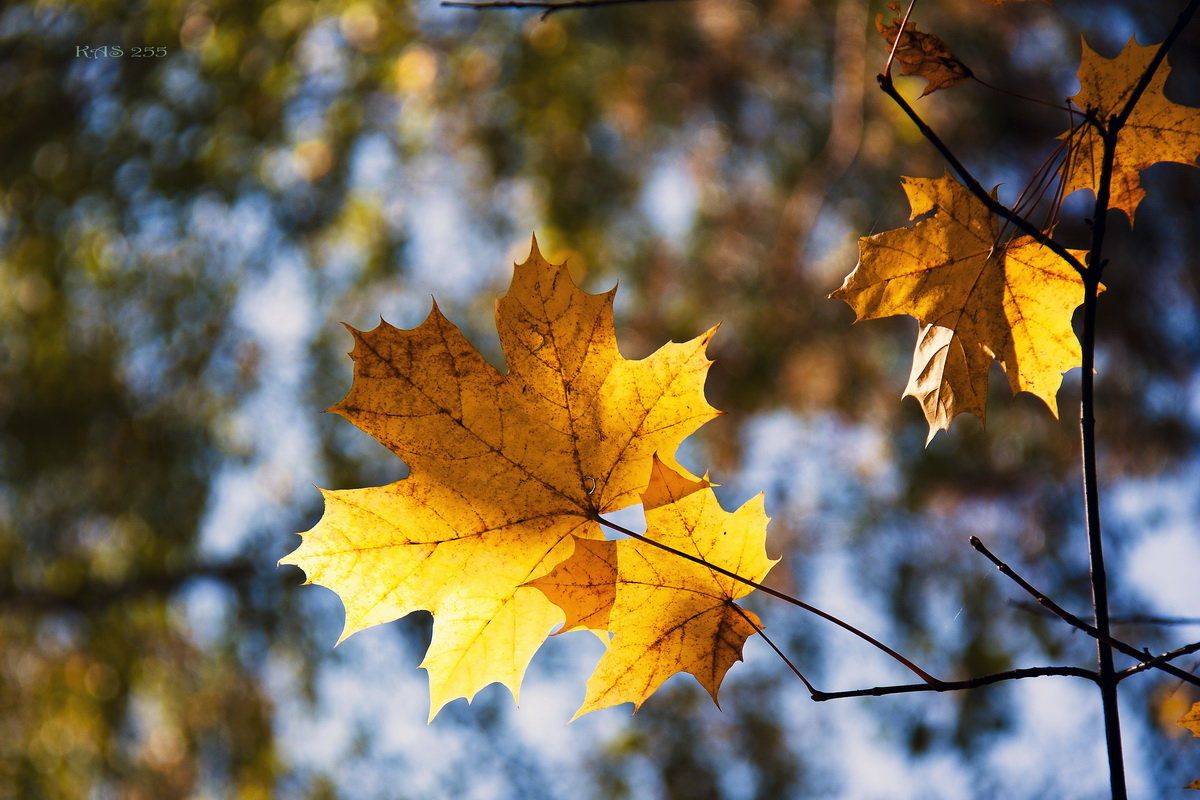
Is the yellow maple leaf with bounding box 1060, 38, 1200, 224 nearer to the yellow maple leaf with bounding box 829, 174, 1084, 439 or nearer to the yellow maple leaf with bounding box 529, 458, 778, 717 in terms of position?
the yellow maple leaf with bounding box 829, 174, 1084, 439

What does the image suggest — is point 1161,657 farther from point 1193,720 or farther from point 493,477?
point 493,477

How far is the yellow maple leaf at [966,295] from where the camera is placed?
3.06 feet

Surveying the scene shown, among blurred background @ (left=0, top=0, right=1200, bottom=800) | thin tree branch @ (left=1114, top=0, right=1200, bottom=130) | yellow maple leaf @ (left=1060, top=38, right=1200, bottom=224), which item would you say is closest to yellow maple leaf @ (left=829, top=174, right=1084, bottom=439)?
yellow maple leaf @ (left=1060, top=38, right=1200, bottom=224)

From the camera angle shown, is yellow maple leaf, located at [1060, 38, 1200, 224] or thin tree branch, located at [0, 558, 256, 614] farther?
thin tree branch, located at [0, 558, 256, 614]

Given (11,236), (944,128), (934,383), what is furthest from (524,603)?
(11,236)

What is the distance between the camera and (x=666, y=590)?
2.88 feet

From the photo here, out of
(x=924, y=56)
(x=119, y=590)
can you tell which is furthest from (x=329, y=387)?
(x=924, y=56)

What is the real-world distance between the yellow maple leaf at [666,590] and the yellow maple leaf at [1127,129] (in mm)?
481

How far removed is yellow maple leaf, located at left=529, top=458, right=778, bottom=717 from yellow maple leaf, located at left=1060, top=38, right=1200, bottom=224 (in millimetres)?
481

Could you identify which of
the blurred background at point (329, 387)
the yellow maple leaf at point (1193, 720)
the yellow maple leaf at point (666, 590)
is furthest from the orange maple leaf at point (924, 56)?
the blurred background at point (329, 387)

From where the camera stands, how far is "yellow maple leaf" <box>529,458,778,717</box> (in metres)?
0.86

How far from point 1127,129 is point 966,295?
0.24 meters

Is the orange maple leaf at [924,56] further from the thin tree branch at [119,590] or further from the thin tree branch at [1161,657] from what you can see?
the thin tree branch at [119,590]

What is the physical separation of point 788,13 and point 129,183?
3.47 m
